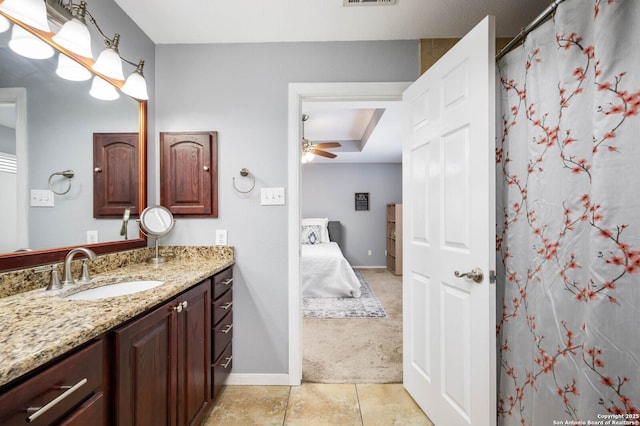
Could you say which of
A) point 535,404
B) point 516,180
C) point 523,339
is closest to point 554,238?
point 516,180

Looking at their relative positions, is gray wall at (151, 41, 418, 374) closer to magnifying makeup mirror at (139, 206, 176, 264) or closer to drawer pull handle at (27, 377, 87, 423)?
magnifying makeup mirror at (139, 206, 176, 264)

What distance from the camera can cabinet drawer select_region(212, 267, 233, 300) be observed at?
169 cm

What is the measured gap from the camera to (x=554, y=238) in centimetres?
109

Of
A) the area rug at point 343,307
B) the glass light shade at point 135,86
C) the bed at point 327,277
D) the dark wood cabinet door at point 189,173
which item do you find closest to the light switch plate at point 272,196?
the dark wood cabinet door at point 189,173

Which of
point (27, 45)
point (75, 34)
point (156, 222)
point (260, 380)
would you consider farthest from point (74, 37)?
point (260, 380)

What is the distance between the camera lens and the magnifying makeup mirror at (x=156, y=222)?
5.96 feet

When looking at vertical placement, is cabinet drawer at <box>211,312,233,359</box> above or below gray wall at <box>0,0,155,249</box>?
below

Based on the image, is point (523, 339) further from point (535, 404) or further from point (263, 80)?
point (263, 80)

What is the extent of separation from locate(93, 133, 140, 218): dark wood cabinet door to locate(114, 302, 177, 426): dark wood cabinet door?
819mm

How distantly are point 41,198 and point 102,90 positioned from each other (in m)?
0.71

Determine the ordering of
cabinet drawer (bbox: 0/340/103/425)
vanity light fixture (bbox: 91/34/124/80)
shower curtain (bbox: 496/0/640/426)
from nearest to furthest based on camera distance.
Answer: cabinet drawer (bbox: 0/340/103/425) → shower curtain (bbox: 496/0/640/426) → vanity light fixture (bbox: 91/34/124/80)

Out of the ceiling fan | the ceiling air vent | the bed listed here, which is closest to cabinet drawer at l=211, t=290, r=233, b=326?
the ceiling air vent

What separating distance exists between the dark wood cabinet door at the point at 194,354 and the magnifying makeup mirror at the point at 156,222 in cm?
56

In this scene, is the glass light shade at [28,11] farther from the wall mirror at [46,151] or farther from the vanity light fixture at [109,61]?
the vanity light fixture at [109,61]
